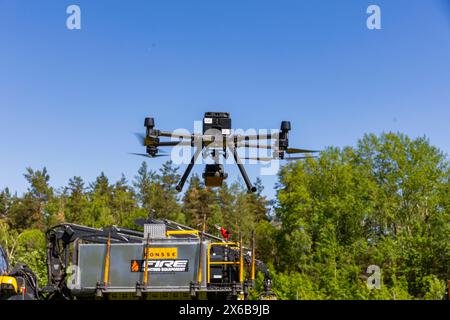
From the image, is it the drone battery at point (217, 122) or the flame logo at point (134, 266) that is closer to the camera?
the drone battery at point (217, 122)

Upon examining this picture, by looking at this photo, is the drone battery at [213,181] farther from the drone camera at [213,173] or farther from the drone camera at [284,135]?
the drone camera at [284,135]

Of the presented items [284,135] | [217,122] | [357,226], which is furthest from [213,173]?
[357,226]

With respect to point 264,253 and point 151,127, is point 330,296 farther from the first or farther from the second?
point 151,127

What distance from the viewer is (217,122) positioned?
1234 centimetres

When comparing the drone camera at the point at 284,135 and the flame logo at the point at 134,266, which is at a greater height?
the drone camera at the point at 284,135

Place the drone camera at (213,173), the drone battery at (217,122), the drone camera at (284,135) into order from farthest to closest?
the drone camera at (213,173) < the drone camera at (284,135) < the drone battery at (217,122)

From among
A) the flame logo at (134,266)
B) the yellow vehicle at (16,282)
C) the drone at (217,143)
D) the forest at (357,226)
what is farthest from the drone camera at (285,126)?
the forest at (357,226)

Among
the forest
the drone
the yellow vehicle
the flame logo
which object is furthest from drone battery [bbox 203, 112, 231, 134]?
the forest

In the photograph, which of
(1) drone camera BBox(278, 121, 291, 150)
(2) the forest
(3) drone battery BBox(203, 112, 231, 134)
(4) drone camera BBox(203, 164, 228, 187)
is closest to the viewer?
(3) drone battery BBox(203, 112, 231, 134)

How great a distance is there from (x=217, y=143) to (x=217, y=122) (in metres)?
0.43

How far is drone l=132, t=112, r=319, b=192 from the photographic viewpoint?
12352 millimetres

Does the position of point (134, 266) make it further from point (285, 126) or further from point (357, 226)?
point (357, 226)

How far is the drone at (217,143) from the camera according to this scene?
486 inches

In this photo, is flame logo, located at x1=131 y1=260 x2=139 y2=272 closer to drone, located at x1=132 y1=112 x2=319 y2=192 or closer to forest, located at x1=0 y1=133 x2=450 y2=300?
drone, located at x1=132 y1=112 x2=319 y2=192
